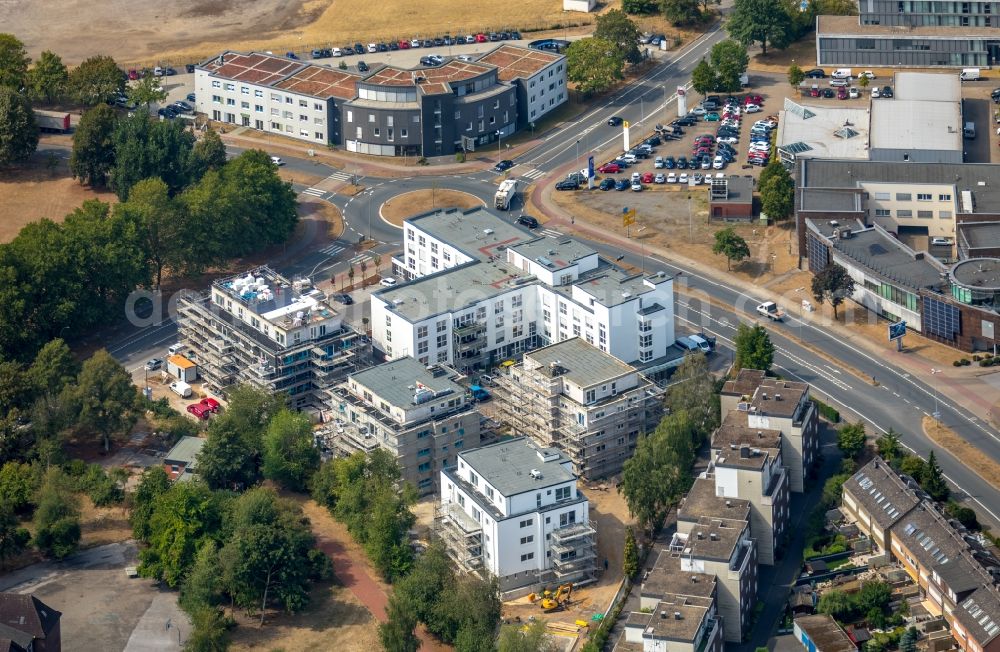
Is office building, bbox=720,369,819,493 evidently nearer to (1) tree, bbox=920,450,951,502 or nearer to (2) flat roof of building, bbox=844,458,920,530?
(2) flat roof of building, bbox=844,458,920,530

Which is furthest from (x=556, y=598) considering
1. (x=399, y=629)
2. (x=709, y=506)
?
(x=399, y=629)

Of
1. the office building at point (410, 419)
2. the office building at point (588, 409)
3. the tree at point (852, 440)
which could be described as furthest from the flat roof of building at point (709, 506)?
the office building at point (410, 419)

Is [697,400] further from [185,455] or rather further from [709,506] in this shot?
[185,455]

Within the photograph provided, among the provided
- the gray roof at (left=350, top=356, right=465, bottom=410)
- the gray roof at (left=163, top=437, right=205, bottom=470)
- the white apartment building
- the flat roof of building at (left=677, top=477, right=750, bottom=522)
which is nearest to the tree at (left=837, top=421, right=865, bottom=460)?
the flat roof of building at (left=677, top=477, right=750, bottom=522)

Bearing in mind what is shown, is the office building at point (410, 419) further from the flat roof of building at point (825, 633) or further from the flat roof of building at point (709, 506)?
the flat roof of building at point (825, 633)

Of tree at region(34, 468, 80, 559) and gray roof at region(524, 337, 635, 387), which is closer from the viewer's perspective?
tree at region(34, 468, 80, 559)

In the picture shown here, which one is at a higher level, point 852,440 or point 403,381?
point 403,381
